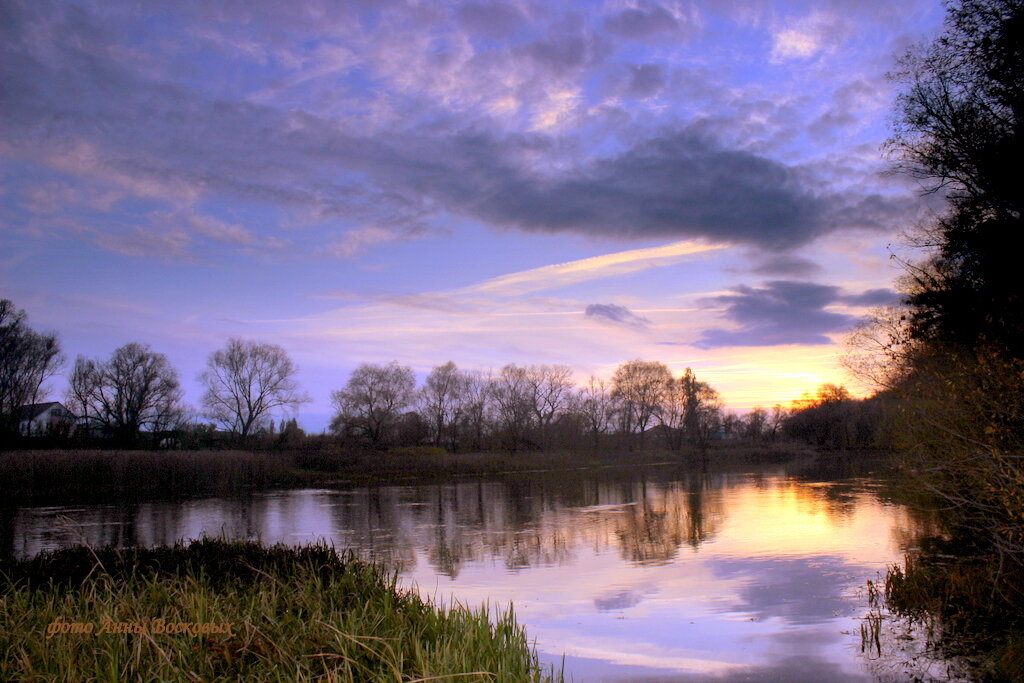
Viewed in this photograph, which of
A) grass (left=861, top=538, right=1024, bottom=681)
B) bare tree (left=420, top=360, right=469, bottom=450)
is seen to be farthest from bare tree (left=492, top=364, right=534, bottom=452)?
grass (left=861, top=538, right=1024, bottom=681)

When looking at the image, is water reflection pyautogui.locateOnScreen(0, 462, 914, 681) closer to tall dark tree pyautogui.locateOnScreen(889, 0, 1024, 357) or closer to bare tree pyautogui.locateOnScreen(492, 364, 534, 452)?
tall dark tree pyautogui.locateOnScreen(889, 0, 1024, 357)

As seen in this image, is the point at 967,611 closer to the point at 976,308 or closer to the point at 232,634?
the point at 976,308

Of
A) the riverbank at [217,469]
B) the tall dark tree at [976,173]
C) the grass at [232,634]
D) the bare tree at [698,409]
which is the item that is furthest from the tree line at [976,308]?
the bare tree at [698,409]

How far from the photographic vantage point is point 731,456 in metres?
79.2

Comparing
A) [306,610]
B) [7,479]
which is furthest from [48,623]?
[7,479]

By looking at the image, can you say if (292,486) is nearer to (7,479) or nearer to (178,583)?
(7,479)

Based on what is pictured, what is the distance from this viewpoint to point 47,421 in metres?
70.7

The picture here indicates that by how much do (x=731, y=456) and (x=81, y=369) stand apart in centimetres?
6729

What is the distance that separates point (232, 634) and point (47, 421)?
78454mm

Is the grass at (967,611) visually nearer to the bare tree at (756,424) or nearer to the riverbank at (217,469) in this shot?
the riverbank at (217,469)

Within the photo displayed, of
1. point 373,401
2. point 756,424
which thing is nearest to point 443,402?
point 373,401

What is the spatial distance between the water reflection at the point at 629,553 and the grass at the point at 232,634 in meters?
1.06

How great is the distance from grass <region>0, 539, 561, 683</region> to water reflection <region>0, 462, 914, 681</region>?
1.06 meters

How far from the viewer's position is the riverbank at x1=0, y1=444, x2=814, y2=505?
3772cm
